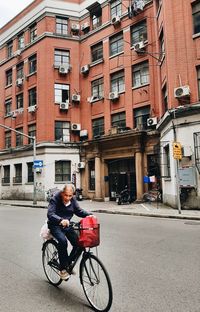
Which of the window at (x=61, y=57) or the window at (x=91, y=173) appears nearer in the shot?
the window at (x=91, y=173)

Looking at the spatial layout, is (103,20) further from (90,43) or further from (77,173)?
(77,173)

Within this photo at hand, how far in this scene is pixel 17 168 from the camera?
32.1 metres

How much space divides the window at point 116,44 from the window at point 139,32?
4.04 ft

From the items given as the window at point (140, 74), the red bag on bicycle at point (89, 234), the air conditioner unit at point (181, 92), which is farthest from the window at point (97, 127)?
the red bag on bicycle at point (89, 234)

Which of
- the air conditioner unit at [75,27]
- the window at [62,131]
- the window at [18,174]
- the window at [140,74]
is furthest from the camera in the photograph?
the window at [18,174]

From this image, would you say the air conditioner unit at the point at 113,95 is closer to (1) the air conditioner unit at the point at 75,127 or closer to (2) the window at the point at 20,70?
(1) the air conditioner unit at the point at 75,127

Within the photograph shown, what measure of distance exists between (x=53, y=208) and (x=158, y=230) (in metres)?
6.46

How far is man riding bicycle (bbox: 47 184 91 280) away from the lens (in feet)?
15.0

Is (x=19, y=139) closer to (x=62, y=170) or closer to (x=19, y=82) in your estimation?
(x=19, y=82)

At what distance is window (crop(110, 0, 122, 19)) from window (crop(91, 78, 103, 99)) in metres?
5.95

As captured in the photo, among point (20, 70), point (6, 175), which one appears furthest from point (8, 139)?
point (20, 70)

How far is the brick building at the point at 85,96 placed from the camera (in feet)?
78.6

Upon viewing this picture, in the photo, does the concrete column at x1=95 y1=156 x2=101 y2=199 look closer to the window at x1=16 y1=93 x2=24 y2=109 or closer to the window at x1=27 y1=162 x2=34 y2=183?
the window at x1=27 y1=162 x2=34 y2=183

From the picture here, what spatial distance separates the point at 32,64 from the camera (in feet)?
103
